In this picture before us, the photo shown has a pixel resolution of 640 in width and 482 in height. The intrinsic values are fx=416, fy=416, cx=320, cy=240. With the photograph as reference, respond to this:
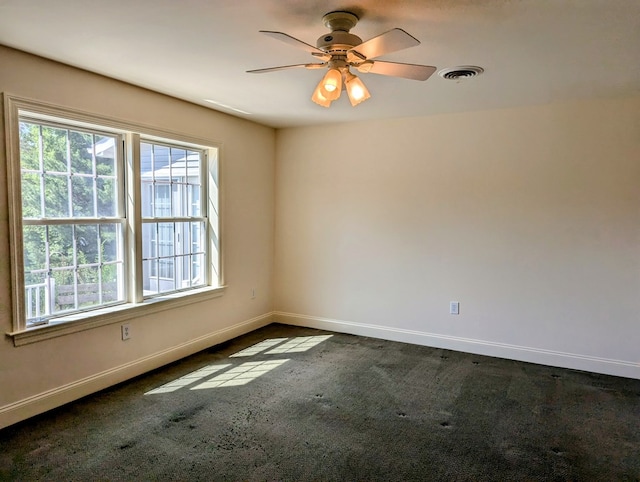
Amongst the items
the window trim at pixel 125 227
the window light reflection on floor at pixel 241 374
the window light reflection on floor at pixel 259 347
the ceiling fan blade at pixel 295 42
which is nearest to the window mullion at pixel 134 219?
the window trim at pixel 125 227

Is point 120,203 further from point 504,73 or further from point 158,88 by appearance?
point 504,73

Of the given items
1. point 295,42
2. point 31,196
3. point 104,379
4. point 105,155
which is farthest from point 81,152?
point 295,42

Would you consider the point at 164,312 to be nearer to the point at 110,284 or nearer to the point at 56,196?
the point at 110,284

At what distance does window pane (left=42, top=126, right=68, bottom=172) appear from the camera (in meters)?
2.94

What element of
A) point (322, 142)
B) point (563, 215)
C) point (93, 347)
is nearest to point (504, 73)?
point (563, 215)

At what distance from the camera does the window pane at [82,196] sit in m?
3.12

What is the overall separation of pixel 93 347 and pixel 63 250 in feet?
2.52

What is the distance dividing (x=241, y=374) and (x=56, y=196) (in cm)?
200

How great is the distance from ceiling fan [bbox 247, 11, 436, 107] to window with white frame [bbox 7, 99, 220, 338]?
192cm

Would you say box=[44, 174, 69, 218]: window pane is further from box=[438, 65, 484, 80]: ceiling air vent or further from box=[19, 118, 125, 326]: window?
box=[438, 65, 484, 80]: ceiling air vent

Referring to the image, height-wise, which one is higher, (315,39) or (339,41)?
(315,39)

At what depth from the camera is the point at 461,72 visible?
291 cm

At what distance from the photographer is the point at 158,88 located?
3467mm

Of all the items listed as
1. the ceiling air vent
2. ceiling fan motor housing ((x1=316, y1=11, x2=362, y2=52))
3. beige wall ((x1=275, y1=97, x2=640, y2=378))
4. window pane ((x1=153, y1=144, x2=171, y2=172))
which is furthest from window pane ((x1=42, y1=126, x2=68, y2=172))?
the ceiling air vent
